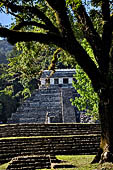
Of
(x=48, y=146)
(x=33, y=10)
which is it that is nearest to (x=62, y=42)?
(x=33, y=10)

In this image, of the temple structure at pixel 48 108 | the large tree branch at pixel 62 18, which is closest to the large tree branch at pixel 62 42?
the large tree branch at pixel 62 18

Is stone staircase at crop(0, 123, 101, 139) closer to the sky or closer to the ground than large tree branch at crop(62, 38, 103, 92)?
closer to the ground

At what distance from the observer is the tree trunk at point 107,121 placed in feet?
18.1

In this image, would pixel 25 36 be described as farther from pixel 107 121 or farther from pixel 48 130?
pixel 48 130

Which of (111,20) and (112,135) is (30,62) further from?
(112,135)

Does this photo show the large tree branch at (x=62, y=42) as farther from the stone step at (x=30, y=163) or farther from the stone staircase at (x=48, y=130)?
the stone staircase at (x=48, y=130)

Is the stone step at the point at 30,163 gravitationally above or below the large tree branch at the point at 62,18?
below

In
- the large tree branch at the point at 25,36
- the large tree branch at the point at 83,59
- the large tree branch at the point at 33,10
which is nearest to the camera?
the large tree branch at the point at 25,36

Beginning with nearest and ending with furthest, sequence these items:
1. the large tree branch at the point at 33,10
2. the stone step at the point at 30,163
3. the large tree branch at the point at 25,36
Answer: the large tree branch at the point at 25,36, the large tree branch at the point at 33,10, the stone step at the point at 30,163

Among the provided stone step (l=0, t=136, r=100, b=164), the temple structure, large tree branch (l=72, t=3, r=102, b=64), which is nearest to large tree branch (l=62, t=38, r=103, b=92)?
large tree branch (l=72, t=3, r=102, b=64)

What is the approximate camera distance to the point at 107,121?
18.4 ft

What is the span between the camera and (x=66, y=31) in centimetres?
530

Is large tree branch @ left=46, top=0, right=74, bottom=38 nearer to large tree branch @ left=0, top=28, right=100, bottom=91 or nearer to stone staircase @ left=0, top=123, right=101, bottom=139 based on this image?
large tree branch @ left=0, top=28, right=100, bottom=91

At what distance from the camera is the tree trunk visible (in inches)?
218
